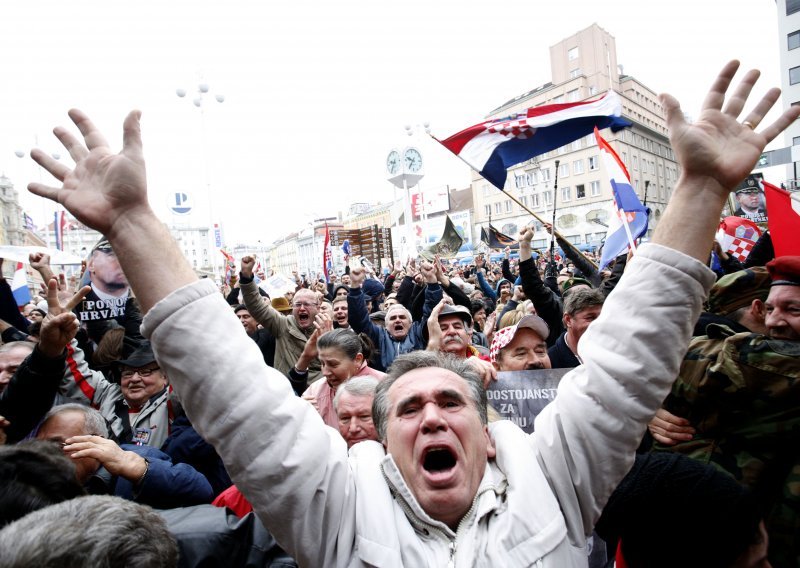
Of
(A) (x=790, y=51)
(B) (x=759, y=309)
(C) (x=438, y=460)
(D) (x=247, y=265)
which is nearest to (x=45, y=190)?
(C) (x=438, y=460)

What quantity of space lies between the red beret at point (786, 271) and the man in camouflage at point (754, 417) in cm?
58

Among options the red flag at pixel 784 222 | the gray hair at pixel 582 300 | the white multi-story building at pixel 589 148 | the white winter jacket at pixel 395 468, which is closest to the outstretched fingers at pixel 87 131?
the white winter jacket at pixel 395 468

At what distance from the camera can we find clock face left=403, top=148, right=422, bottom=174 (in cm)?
3391

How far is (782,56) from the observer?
38812 millimetres

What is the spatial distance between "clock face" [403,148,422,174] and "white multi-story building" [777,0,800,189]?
27.9 metres

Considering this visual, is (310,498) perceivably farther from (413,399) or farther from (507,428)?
A: (507,428)

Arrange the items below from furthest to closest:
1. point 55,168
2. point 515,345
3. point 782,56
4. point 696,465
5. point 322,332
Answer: point 782,56, point 322,332, point 515,345, point 696,465, point 55,168

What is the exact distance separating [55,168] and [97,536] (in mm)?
972

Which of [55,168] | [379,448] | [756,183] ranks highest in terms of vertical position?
[756,183]

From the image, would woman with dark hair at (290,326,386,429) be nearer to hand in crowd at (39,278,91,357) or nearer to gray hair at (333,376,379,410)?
gray hair at (333,376,379,410)

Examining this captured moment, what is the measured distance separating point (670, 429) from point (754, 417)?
31 centimetres

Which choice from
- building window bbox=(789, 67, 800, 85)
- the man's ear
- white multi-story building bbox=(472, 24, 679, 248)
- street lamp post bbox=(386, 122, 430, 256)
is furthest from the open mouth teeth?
white multi-story building bbox=(472, 24, 679, 248)

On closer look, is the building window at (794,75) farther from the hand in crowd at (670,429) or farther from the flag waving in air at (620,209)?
the hand in crowd at (670,429)

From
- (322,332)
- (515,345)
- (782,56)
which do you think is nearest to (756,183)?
(515,345)
